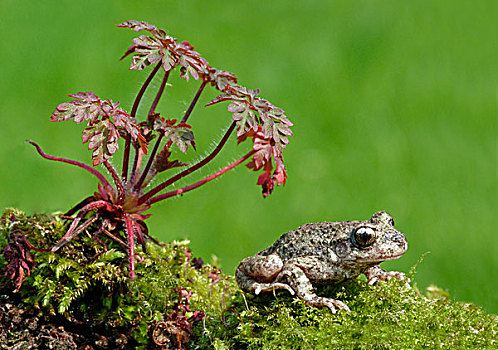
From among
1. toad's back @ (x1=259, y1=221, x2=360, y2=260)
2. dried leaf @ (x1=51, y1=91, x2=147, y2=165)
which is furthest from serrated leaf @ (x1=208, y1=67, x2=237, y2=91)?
toad's back @ (x1=259, y1=221, x2=360, y2=260)

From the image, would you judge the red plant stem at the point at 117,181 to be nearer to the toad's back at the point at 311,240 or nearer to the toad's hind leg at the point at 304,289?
the toad's back at the point at 311,240

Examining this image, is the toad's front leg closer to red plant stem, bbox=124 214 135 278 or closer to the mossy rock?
the mossy rock

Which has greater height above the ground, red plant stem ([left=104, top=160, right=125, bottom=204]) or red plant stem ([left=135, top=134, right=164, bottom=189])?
red plant stem ([left=135, top=134, right=164, bottom=189])

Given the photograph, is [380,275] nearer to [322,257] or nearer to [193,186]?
[322,257]

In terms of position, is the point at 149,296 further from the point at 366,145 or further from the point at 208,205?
the point at 366,145

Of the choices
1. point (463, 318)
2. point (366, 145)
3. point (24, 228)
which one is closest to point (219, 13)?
point (366, 145)

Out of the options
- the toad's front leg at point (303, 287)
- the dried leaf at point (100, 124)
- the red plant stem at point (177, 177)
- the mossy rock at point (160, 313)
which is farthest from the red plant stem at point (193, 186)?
the toad's front leg at point (303, 287)
